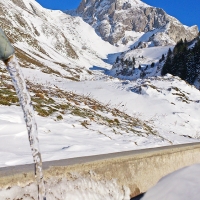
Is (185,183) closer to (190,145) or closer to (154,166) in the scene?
(154,166)

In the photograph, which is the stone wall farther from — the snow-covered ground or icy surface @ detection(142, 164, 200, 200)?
the snow-covered ground

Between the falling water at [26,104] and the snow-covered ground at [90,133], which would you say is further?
the snow-covered ground at [90,133]

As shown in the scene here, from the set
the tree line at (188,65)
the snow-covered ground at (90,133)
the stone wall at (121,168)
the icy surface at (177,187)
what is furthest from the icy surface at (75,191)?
the tree line at (188,65)

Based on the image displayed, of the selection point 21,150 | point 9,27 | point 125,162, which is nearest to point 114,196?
point 125,162

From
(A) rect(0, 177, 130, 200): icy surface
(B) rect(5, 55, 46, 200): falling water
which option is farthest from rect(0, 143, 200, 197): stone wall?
(B) rect(5, 55, 46, 200): falling water

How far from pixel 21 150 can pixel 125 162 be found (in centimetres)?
146

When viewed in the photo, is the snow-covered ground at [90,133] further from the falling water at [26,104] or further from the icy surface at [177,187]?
the icy surface at [177,187]

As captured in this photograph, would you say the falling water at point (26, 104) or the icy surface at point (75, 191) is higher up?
the falling water at point (26, 104)

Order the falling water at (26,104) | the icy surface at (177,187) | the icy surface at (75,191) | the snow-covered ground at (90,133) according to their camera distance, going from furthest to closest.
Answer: the snow-covered ground at (90,133)
the icy surface at (177,187)
the icy surface at (75,191)
the falling water at (26,104)

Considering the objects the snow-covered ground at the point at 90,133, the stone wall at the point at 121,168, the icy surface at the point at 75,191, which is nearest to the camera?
the icy surface at the point at 75,191

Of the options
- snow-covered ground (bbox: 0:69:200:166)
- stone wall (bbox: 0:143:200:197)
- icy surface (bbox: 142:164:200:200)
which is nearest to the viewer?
stone wall (bbox: 0:143:200:197)

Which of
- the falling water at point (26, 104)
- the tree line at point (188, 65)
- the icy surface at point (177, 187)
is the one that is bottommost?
the icy surface at point (177, 187)

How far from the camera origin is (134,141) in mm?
6184

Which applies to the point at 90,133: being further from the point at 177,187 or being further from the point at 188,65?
the point at 188,65
